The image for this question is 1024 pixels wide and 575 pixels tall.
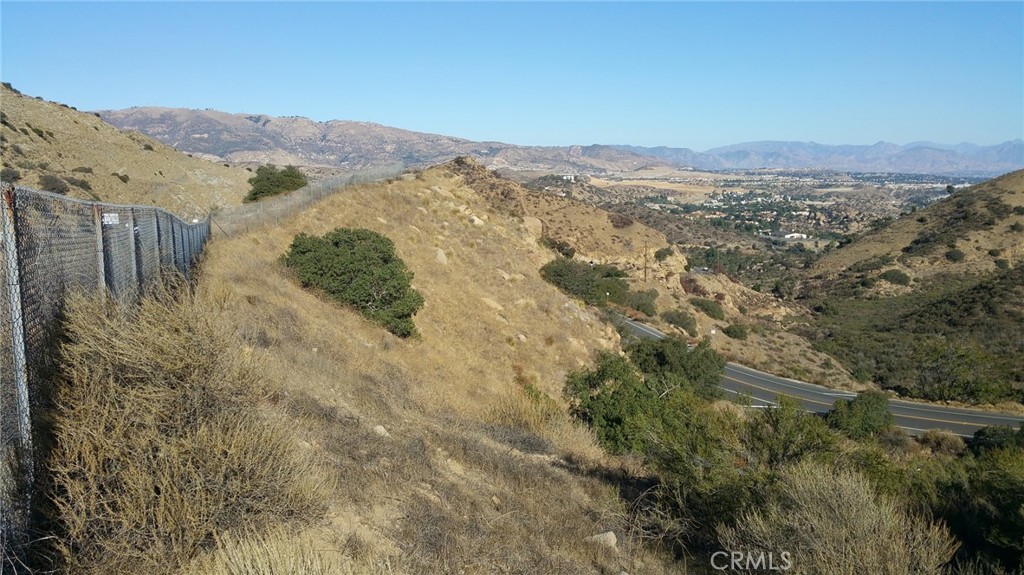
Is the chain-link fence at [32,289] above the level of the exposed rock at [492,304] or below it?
above

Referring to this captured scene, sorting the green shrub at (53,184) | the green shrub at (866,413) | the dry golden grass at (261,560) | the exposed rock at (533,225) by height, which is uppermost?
the green shrub at (53,184)

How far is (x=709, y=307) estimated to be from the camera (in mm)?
51969

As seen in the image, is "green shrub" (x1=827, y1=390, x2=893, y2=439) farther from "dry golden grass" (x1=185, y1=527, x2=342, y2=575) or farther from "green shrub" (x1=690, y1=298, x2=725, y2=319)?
"dry golden grass" (x1=185, y1=527, x2=342, y2=575)

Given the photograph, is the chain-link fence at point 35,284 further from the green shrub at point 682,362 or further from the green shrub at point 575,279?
the green shrub at point 575,279

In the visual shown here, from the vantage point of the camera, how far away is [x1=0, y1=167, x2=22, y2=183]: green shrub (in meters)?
27.9

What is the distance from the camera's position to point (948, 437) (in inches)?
1057

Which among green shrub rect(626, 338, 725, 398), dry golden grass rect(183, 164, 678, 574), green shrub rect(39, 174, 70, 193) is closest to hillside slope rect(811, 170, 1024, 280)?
green shrub rect(626, 338, 725, 398)

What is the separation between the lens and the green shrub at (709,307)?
51188 mm


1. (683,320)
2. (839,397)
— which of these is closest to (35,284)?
(839,397)

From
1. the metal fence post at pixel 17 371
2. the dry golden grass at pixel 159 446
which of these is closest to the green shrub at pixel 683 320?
the dry golden grass at pixel 159 446

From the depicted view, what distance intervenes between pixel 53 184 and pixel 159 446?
30.3 metres

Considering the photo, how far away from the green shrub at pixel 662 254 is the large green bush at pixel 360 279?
41.4m

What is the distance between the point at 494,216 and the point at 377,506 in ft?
105

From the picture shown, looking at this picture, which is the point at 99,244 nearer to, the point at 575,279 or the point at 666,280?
the point at 575,279
